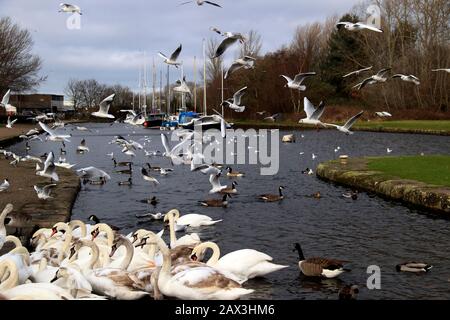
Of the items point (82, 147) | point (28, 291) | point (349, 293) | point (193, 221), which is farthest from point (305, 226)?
point (82, 147)

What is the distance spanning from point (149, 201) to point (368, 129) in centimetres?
5091

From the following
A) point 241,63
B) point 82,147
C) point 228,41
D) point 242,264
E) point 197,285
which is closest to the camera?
point 197,285

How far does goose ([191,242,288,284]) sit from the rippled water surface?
25 cm

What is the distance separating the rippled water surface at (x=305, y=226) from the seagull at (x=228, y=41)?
16.2 ft

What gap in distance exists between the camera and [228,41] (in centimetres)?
1493

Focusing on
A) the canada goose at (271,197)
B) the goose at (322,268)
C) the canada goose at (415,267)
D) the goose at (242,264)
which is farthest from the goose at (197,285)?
the canada goose at (271,197)

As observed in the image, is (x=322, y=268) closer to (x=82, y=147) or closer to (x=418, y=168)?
(x=418, y=168)

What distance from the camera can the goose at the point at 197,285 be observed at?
9.61m

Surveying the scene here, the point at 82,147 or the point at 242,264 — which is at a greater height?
the point at 82,147

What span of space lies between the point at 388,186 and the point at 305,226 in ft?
18.5

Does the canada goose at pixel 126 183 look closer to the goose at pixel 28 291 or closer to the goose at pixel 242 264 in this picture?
the goose at pixel 242 264
